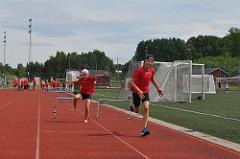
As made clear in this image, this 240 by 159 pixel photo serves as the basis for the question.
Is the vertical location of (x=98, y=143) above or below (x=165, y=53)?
below

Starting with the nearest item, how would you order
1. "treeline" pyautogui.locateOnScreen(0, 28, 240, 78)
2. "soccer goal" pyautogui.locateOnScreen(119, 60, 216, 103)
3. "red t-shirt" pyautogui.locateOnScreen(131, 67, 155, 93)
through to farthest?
"red t-shirt" pyautogui.locateOnScreen(131, 67, 155, 93), "soccer goal" pyautogui.locateOnScreen(119, 60, 216, 103), "treeline" pyautogui.locateOnScreen(0, 28, 240, 78)

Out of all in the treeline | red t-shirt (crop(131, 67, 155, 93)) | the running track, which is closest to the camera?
the running track

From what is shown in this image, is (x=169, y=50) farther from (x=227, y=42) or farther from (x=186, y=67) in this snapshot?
(x=186, y=67)

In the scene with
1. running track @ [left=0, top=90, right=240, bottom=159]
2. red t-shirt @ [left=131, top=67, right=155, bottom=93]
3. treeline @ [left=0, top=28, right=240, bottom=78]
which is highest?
treeline @ [left=0, top=28, right=240, bottom=78]

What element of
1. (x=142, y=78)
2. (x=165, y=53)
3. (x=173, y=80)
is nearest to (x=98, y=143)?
(x=142, y=78)

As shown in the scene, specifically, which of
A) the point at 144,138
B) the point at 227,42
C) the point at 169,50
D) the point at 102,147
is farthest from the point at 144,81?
the point at 227,42

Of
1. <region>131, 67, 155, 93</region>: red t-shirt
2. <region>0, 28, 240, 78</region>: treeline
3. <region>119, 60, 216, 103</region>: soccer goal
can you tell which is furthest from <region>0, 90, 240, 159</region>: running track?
<region>0, 28, 240, 78</region>: treeline

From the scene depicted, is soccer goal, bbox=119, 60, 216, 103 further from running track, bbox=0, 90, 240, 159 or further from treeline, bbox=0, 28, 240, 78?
treeline, bbox=0, 28, 240, 78

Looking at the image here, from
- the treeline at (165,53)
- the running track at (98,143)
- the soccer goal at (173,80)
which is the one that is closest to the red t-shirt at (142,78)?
the running track at (98,143)

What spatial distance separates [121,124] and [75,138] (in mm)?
4939

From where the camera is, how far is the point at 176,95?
37.1 meters

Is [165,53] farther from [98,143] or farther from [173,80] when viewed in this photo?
[98,143]

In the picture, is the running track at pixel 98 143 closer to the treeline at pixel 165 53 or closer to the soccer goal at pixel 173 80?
the soccer goal at pixel 173 80

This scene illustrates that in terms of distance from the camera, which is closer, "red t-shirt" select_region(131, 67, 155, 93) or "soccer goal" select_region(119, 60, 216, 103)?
"red t-shirt" select_region(131, 67, 155, 93)
